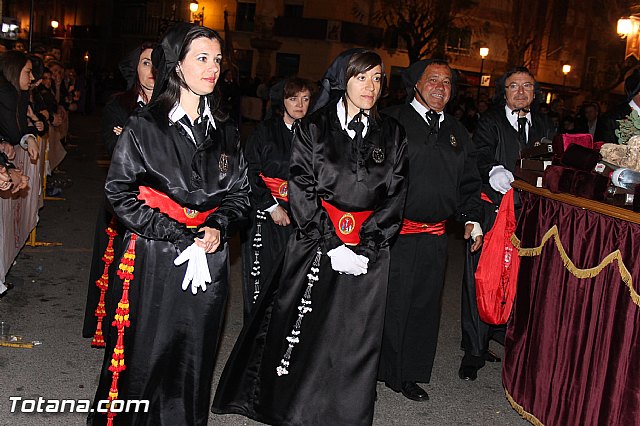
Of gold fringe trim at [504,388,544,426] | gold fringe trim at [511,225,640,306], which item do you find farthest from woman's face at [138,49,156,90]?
gold fringe trim at [504,388,544,426]

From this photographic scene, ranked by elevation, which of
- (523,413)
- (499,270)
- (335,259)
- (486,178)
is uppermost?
(486,178)

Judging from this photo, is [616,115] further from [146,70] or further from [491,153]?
[146,70]

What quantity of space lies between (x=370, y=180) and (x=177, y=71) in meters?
1.37

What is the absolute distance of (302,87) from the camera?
6.63 meters

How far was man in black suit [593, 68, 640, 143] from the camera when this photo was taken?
6.20m

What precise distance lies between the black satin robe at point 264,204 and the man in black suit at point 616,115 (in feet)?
8.69

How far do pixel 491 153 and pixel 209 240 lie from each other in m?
3.10

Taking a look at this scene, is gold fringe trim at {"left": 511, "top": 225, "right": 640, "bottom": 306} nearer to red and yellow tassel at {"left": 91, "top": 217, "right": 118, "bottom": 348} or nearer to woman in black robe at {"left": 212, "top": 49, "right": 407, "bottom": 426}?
woman in black robe at {"left": 212, "top": 49, "right": 407, "bottom": 426}

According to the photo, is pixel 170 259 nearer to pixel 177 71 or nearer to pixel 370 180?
pixel 177 71

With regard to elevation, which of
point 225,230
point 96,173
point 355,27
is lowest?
point 96,173

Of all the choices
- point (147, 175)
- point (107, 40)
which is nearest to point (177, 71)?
point (147, 175)

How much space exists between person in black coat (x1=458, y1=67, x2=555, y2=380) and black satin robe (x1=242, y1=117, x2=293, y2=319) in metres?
1.54

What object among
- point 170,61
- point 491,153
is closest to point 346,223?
point 170,61

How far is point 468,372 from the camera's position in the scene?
6480 mm
